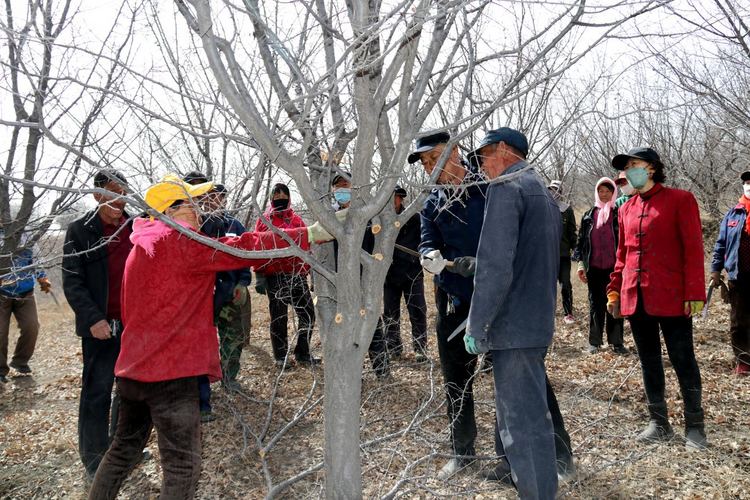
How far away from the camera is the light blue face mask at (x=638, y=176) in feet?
12.0

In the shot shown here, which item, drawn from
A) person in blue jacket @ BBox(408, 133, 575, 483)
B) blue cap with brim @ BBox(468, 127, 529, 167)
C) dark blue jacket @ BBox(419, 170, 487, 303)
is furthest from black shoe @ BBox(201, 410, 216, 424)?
blue cap with brim @ BBox(468, 127, 529, 167)

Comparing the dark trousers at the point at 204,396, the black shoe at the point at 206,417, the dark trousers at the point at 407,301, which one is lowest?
the black shoe at the point at 206,417

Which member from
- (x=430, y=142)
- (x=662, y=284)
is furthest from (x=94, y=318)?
(x=662, y=284)

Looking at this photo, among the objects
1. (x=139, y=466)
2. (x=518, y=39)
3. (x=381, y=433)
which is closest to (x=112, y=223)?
(x=139, y=466)

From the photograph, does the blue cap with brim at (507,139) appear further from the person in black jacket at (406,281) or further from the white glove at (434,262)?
the person in black jacket at (406,281)

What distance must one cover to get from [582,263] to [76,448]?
5.81 m

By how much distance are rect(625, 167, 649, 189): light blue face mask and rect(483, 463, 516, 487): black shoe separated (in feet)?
7.23

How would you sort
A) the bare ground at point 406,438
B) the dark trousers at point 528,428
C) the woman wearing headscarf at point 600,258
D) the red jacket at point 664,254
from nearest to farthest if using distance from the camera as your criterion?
the dark trousers at point 528,428
the bare ground at point 406,438
the red jacket at point 664,254
the woman wearing headscarf at point 600,258

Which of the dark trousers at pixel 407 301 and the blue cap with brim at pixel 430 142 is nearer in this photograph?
the blue cap with brim at pixel 430 142

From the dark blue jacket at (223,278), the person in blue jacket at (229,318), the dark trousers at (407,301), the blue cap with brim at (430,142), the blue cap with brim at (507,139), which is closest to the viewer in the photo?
the blue cap with brim at (507,139)

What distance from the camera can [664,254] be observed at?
3.58 metres

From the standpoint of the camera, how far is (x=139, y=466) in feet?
12.7

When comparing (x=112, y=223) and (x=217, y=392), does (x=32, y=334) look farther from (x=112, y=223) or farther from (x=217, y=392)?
(x=112, y=223)

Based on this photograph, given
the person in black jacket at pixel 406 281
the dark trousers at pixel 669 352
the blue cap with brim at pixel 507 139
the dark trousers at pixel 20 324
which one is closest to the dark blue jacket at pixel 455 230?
the blue cap with brim at pixel 507 139
